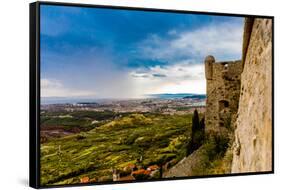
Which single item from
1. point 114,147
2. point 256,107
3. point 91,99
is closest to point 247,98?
point 256,107

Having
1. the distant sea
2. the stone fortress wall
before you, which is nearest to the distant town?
the distant sea

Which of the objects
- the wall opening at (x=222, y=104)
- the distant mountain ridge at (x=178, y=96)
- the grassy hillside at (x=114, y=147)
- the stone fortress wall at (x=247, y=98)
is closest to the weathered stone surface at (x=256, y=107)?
the stone fortress wall at (x=247, y=98)

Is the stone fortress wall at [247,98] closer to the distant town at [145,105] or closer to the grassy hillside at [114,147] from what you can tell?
the distant town at [145,105]

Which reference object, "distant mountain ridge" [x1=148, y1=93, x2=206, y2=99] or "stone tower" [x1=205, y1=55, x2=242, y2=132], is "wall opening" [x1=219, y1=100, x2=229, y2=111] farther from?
"distant mountain ridge" [x1=148, y1=93, x2=206, y2=99]

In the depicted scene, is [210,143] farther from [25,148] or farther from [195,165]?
[25,148]

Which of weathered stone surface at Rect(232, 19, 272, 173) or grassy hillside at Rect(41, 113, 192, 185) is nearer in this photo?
grassy hillside at Rect(41, 113, 192, 185)

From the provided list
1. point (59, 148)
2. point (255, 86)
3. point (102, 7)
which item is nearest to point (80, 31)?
point (102, 7)

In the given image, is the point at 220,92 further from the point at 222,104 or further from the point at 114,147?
the point at 114,147

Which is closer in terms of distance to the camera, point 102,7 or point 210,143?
point 102,7

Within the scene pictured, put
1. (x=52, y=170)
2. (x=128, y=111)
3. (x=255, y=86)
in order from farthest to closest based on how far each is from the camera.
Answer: (x=255, y=86) → (x=128, y=111) → (x=52, y=170)
